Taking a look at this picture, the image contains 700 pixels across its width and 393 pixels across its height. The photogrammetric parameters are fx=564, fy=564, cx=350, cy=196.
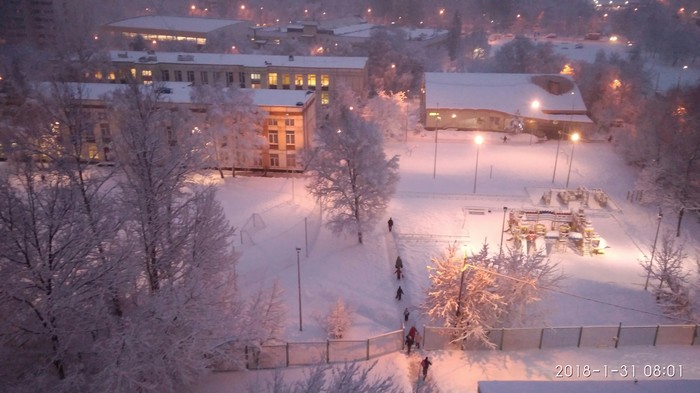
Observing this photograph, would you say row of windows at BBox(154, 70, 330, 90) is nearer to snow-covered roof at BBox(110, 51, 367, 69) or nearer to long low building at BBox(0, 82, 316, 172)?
snow-covered roof at BBox(110, 51, 367, 69)

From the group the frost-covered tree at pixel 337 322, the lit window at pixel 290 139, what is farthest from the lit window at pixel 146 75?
the frost-covered tree at pixel 337 322

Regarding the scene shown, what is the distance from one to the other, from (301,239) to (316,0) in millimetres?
111774

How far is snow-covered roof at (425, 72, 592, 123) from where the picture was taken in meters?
47.7

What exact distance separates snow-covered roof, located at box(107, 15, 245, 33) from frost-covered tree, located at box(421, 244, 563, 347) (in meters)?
65.6

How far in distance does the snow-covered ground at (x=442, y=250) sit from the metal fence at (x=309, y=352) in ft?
1.28

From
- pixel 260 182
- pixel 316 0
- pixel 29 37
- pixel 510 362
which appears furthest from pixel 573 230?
pixel 316 0

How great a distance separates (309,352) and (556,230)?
Result: 16.2m

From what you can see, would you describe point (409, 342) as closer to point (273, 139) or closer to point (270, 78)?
point (273, 139)

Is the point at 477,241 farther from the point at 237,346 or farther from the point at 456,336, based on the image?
the point at 237,346

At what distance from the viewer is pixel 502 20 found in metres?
110

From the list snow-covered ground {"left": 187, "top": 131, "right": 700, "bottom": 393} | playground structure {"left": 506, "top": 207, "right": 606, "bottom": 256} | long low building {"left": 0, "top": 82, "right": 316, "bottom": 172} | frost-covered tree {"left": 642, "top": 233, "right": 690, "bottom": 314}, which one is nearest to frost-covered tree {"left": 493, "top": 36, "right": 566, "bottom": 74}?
snow-covered ground {"left": 187, "top": 131, "right": 700, "bottom": 393}

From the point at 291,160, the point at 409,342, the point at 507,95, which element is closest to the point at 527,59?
the point at 507,95

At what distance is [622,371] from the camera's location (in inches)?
651

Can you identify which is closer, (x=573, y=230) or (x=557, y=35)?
(x=573, y=230)
